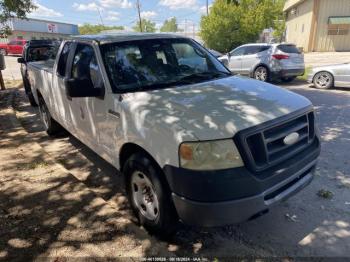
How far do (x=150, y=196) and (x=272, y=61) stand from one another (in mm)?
10658

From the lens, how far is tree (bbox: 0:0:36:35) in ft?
32.5

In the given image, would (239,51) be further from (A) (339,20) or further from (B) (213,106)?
(A) (339,20)

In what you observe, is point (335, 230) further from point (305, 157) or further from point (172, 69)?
point (172, 69)

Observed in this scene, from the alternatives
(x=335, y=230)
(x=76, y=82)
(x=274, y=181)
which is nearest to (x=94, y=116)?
(x=76, y=82)

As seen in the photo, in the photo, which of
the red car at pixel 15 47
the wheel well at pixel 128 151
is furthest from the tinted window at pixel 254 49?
the red car at pixel 15 47

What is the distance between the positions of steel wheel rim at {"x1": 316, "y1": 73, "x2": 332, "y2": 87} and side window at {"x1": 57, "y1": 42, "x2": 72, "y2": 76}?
9636 mm

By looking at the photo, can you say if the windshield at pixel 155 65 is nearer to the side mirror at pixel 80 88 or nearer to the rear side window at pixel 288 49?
the side mirror at pixel 80 88

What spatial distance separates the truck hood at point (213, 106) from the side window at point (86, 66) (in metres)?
0.65

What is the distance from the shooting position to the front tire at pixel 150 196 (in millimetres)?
2924

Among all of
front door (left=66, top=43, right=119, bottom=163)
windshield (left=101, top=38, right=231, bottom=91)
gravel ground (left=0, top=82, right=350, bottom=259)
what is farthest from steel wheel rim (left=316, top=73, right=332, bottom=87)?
front door (left=66, top=43, right=119, bottom=163)

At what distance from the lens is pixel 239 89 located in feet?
11.8

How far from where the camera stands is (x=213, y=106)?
3.04 metres

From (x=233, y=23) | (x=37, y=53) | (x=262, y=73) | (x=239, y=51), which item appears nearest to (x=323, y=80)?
(x=262, y=73)

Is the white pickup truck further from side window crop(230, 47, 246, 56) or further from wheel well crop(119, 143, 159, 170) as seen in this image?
side window crop(230, 47, 246, 56)
